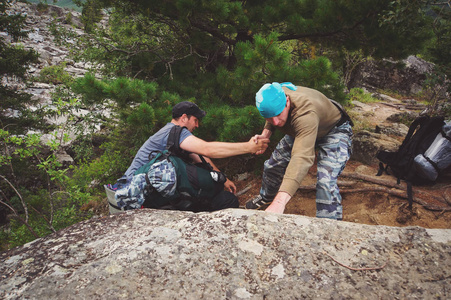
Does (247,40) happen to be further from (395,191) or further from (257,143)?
(395,191)

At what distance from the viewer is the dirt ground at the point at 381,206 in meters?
3.50

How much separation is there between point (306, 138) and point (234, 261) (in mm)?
1383

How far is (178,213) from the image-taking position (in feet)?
6.50

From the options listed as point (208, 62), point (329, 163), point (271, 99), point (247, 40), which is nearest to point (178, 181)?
point (271, 99)

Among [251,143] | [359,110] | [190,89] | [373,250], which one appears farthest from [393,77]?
[373,250]

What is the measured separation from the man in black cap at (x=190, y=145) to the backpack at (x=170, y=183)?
121 mm

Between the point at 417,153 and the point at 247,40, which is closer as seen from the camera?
the point at 417,153

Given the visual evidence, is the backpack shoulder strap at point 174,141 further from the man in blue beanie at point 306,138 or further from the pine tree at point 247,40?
the pine tree at point 247,40

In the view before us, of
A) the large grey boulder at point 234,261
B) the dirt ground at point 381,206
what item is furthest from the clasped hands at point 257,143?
the dirt ground at point 381,206

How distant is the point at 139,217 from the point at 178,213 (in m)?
0.28

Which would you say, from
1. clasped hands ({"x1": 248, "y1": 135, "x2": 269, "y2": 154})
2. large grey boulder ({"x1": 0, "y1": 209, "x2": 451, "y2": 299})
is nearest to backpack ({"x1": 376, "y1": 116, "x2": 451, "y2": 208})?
clasped hands ({"x1": 248, "y1": 135, "x2": 269, "y2": 154})

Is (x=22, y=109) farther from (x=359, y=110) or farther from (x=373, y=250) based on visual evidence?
(x=359, y=110)

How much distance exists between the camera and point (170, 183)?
2.76 m

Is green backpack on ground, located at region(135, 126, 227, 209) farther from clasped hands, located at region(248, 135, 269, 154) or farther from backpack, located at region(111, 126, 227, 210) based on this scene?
clasped hands, located at region(248, 135, 269, 154)
